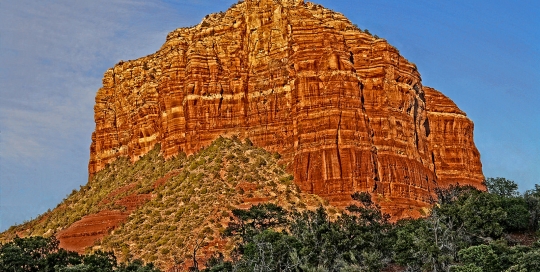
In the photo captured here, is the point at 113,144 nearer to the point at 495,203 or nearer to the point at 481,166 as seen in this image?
the point at 481,166

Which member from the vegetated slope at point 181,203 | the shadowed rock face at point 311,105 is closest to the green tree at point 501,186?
the shadowed rock face at point 311,105

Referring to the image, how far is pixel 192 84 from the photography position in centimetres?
13262

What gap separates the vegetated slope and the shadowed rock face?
2970 mm

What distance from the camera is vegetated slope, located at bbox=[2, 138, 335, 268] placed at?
111500 mm

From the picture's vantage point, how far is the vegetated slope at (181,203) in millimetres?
111500

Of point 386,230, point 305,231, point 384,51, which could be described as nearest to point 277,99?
point 384,51

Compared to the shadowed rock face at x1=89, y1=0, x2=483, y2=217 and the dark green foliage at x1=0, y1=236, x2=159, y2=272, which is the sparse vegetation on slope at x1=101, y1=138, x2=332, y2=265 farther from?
the dark green foliage at x1=0, y1=236, x2=159, y2=272

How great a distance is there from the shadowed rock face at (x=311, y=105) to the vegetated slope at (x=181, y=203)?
297cm

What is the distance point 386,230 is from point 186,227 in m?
25.8

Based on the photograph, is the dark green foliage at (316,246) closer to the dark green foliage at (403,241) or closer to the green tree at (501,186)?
the dark green foliage at (403,241)

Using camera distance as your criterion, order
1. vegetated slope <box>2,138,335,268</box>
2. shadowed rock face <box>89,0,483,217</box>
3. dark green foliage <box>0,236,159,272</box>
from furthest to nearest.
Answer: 1. shadowed rock face <box>89,0,483,217</box>
2. vegetated slope <box>2,138,335,268</box>
3. dark green foliage <box>0,236,159,272</box>

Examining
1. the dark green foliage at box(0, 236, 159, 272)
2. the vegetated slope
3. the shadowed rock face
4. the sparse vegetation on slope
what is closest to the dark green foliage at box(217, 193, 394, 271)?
the dark green foliage at box(0, 236, 159, 272)

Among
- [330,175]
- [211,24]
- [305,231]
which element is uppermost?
[211,24]

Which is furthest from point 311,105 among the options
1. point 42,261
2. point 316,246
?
point 42,261
